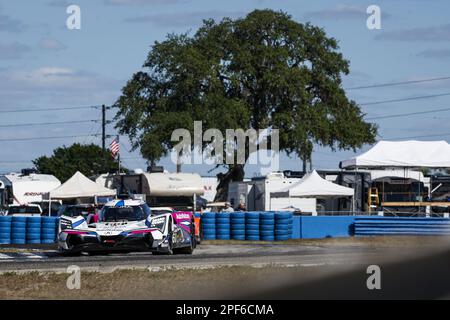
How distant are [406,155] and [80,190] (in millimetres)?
14143

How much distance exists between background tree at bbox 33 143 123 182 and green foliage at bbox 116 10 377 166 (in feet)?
123

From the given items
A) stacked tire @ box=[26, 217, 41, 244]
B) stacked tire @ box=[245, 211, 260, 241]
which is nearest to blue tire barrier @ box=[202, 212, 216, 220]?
stacked tire @ box=[245, 211, 260, 241]

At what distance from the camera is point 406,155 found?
39562 millimetres

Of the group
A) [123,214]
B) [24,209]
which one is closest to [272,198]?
[24,209]

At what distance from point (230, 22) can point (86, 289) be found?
4351 centimetres

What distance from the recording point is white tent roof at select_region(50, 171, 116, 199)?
42.2 metres

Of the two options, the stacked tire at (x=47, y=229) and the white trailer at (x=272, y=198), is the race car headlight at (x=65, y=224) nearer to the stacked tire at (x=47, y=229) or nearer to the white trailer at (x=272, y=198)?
the stacked tire at (x=47, y=229)

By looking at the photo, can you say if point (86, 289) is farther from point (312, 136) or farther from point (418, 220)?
point (312, 136)

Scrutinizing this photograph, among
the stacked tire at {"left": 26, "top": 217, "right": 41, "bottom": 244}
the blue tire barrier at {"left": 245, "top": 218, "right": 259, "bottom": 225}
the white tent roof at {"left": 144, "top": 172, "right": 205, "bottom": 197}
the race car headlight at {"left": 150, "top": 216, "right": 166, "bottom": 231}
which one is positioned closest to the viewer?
the race car headlight at {"left": 150, "top": 216, "right": 166, "bottom": 231}

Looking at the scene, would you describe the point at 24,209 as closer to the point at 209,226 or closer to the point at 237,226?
the point at 209,226

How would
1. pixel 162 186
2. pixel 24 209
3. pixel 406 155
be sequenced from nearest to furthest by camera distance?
1. pixel 406 155
2. pixel 162 186
3. pixel 24 209

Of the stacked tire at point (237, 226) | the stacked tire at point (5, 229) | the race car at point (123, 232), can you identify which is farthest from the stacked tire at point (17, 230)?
the race car at point (123, 232)

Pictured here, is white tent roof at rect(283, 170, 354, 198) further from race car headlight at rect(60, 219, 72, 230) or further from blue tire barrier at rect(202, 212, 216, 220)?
race car headlight at rect(60, 219, 72, 230)

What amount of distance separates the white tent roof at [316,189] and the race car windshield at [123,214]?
1962 cm
